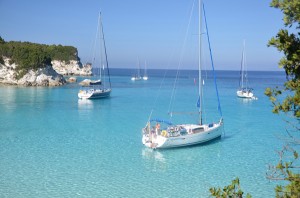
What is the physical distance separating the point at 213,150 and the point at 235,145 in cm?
249

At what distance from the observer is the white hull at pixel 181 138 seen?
22.8 m

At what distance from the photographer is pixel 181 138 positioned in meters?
23.2

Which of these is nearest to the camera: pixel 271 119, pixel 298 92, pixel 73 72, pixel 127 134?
pixel 298 92

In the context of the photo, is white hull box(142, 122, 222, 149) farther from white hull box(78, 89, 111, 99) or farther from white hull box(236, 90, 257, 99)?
white hull box(236, 90, 257, 99)

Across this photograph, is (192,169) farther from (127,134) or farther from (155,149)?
(127,134)

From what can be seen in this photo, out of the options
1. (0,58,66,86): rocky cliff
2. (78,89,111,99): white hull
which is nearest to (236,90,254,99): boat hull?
(78,89,111,99): white hull

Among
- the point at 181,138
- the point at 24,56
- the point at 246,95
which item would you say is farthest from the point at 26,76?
the point at 181,138

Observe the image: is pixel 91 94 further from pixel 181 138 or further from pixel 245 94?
pixel 181 138

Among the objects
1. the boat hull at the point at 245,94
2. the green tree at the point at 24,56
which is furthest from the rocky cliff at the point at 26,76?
the boat hull at the point at 245,94

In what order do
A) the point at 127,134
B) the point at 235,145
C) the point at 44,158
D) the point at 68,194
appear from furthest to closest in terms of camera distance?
the point at 127,134, the point at 235,145, the point at 44,158, the point at 68,194

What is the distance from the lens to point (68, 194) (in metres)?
14.8

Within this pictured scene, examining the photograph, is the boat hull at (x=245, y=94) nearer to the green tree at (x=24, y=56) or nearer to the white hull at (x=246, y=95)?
the white hull at (x=246, y=95)

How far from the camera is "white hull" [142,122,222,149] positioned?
74.8ft

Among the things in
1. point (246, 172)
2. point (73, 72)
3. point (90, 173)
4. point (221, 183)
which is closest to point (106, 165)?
point (90, 173)
